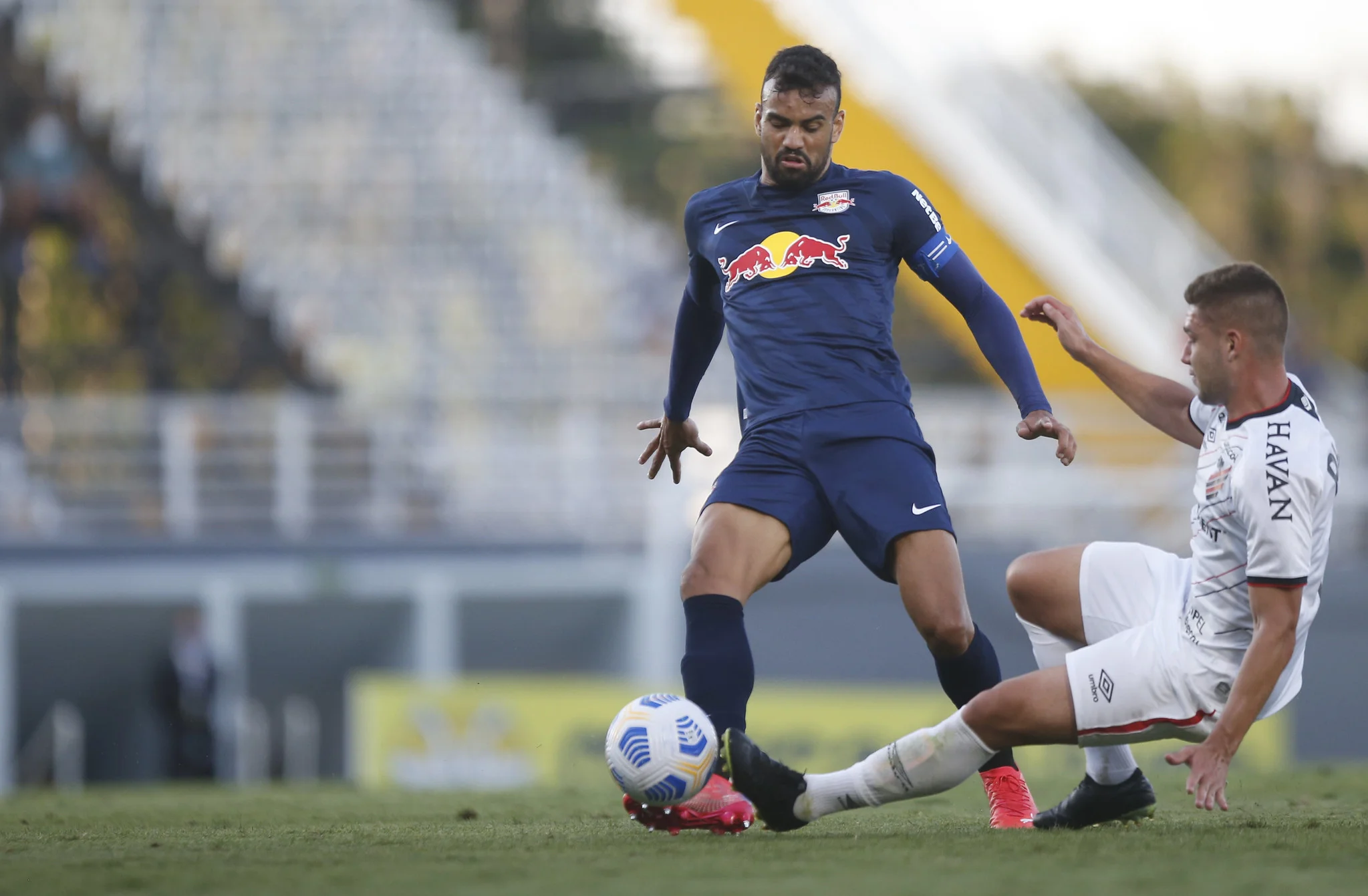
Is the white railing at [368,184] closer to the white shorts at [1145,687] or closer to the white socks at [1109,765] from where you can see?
the white socks at [1109,765]

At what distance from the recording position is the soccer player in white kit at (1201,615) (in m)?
4.69

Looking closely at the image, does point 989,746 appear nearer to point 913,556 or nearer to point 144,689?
point 913,556

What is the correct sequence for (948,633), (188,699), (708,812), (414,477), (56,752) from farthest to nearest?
1. (56,752)
2. (414,477)
3. (188,699)
4. (948,633)
5. (708,812)

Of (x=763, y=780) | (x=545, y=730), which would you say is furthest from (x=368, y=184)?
(x=763, y=780)

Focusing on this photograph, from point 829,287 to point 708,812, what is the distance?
1551 mm

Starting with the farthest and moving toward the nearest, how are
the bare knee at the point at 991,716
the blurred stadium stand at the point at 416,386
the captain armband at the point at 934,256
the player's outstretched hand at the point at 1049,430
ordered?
1. the blurred stadium stand at the point at 416,386
2. the captain armband at the point at 934,256
3. the player's outstretched hand at the point at 1049,430
4. the bare knee at the point at 991,716

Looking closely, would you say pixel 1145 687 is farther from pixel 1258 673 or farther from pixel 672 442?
pixel 672 442

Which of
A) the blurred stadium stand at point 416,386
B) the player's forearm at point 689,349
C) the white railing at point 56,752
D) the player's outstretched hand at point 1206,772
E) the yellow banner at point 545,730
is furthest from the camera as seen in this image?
the white railing at point 56,752

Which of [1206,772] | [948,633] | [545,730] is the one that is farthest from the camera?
Result: [545,730]

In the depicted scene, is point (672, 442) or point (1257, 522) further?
point (672, 442)

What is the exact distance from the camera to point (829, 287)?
5668mm

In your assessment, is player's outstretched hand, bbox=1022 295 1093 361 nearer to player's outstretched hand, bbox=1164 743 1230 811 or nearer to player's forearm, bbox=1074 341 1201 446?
player's forearm, bbox=1074 341 1201 446

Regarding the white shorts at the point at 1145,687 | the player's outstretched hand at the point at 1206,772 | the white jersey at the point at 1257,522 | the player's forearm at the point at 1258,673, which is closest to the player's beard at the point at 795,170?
the white jersey at the point at 1257,522

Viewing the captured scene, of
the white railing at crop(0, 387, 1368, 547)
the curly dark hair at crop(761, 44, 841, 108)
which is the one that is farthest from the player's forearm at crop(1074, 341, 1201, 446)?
the white railing at crop(0, 387, 1368, 547)
